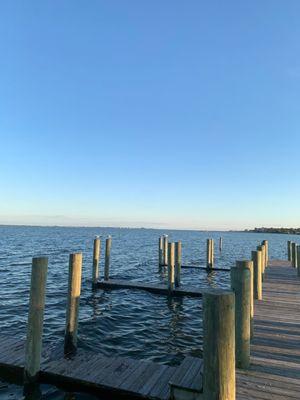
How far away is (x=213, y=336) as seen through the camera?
404cm

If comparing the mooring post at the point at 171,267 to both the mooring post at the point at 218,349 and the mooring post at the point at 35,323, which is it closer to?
the mooring post at the point at 35,323

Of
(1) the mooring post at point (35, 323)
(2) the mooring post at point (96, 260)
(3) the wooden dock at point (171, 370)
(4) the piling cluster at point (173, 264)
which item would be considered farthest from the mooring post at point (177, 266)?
(1) the mooring post at point (35, 323)

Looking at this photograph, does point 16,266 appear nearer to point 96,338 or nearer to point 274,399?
point 96,338

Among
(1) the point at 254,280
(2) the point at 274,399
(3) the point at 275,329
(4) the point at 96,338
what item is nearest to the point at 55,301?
(4) the point at 96,338

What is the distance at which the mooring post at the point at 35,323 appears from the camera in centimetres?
688

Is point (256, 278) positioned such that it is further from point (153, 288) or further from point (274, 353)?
point (153, 288)

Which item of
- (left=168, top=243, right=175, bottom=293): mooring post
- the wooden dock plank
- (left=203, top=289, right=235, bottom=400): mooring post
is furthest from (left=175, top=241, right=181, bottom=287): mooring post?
(left=203, top=289, right=235, bottom=400): mooring post

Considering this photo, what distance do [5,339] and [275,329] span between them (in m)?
6.38

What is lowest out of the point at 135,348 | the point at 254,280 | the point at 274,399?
the point at 135,348

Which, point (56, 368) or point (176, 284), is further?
point (176, 284)

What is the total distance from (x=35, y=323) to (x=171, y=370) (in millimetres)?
2789

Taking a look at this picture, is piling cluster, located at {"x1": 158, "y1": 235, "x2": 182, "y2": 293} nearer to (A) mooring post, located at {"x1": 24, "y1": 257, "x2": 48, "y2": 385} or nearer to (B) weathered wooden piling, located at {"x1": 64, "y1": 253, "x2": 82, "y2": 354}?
(B) weathered wooden piling, located at {"x1": 64, "y1": 253, "x2": 82, "y2": 354}

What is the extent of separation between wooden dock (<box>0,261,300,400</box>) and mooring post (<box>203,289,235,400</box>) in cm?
113

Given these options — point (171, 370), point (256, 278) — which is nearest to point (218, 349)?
point (171, 370)
